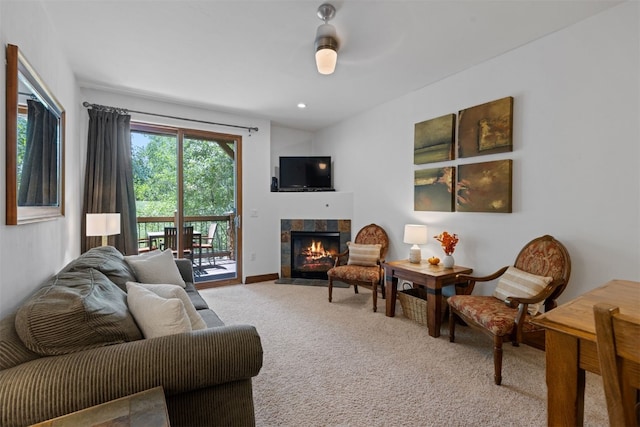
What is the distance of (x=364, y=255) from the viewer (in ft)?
12.5

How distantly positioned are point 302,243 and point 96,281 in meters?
3.43

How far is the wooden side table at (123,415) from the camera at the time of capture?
2.79 feet

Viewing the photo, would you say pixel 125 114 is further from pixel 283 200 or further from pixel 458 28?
pixel 458 28

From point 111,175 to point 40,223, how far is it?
1.90 m

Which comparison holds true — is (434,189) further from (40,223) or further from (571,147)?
(40,223)

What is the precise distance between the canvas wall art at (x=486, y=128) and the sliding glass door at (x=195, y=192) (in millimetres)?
3197

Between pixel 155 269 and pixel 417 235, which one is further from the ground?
pixel 417 235

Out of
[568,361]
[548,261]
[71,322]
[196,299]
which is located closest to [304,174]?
[196,299]

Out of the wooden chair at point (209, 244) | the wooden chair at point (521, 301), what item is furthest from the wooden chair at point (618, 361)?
the wooden chair at point (209, 244)

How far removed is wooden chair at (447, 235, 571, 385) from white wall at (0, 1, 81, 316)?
279 centimetres

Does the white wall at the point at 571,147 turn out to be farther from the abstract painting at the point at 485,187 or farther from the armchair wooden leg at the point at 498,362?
the armchair wooden leg at the point at 498,362

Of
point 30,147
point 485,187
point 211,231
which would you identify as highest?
point 30,147

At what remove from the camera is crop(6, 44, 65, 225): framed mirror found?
1383 millimetres

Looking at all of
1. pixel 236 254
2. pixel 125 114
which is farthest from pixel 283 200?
pixel 125 114
